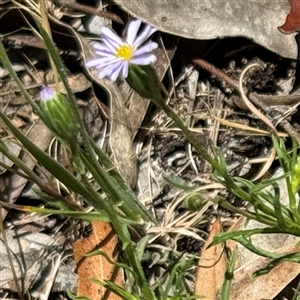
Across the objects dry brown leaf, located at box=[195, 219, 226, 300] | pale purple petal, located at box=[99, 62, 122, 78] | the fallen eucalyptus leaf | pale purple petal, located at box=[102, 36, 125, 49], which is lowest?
dry brown leaf, located at box=[195, 219, 226, 300]

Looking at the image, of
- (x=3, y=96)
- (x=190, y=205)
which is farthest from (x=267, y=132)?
(x=3, y=96)

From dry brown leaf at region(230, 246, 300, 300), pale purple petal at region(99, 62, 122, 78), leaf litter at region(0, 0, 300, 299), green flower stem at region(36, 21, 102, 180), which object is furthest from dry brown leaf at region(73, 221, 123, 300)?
pale purple petal at region(99, 62, 122, 78)

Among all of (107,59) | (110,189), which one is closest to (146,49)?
(107,59)

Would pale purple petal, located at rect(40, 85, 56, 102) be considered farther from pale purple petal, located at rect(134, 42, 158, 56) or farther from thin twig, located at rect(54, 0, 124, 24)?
thin twig, located at rect(54, 0, 124, 24)

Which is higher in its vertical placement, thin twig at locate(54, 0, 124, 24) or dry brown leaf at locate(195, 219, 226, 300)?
thin twig at locate(54, 0, 124, 24)

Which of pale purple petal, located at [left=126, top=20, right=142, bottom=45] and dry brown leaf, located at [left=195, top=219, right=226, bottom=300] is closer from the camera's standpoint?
pale purple petal, located at [left=126, top=20, right=142, bottom=45]

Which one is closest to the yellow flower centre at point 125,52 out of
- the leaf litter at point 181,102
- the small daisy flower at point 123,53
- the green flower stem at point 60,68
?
the small daisy flower at point 123,53

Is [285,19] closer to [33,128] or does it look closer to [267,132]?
[267,132]
